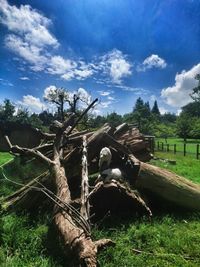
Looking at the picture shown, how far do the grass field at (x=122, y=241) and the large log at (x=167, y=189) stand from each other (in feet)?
1.19

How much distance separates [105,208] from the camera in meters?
6.46

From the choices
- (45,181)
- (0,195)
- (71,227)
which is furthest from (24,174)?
(71,227)

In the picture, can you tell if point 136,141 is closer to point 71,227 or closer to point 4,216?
point 4,216

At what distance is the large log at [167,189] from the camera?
6.98 metres

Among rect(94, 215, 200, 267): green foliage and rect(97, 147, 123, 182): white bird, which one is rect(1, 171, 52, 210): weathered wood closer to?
rect(97, 147, 123, 182): white bird

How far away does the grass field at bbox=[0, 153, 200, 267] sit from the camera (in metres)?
4.39

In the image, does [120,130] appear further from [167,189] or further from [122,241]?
[122,241]

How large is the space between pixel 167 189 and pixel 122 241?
87.7 inches

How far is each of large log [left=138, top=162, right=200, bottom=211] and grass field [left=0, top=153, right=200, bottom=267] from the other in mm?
364

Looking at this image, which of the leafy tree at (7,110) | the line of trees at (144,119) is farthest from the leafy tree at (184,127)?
the leafy tree at (7,110)

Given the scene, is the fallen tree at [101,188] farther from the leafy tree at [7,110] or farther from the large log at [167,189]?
the leafy tree at [7,110]

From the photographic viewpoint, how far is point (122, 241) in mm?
5234

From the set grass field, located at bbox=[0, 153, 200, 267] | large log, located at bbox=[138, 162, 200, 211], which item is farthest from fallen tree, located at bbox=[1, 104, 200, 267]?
grass field, located at bbox=[0, 153, 200, 267]

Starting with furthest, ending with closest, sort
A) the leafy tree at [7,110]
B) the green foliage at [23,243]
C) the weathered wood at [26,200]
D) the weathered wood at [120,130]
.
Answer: the leafy tree at [7,110] → the weathered wood at [120,130] → the weathered wood at [26,200] → the green foliage at [23,243]
